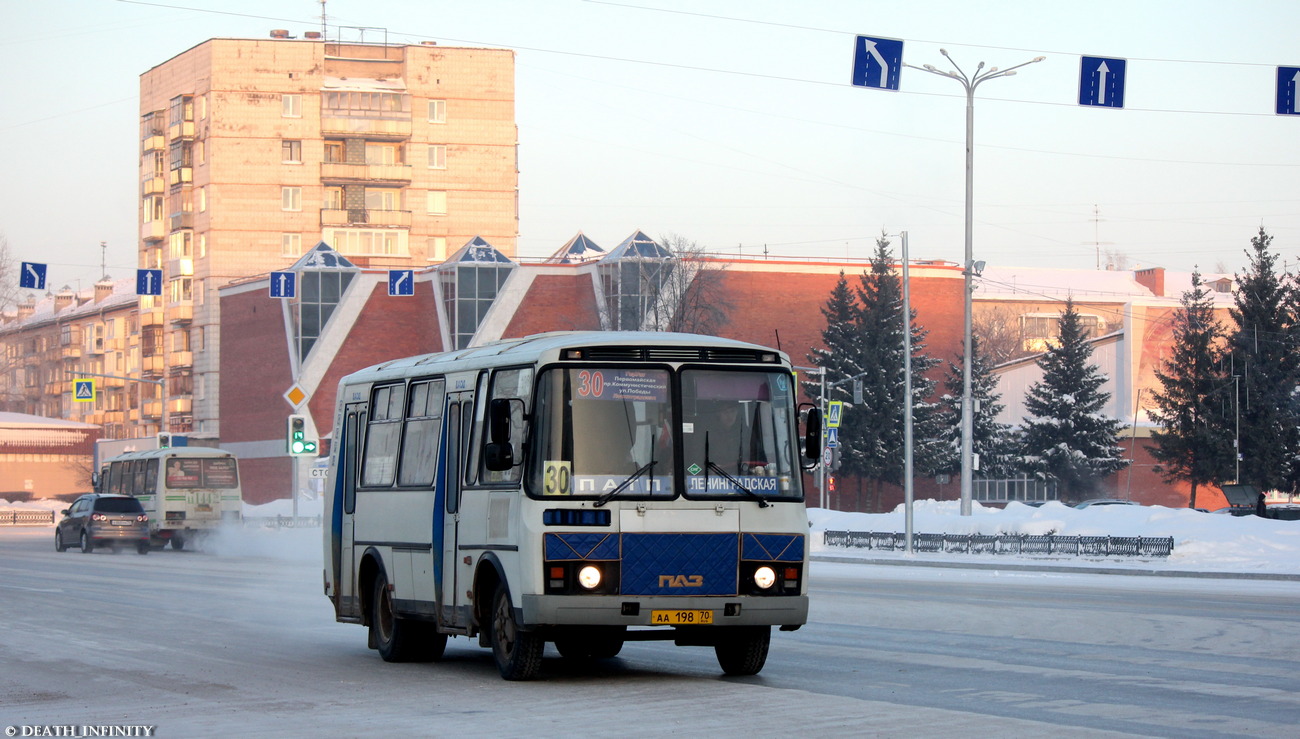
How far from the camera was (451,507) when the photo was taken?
14258 millimetres

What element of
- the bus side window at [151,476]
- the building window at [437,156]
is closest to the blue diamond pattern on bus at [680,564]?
the bus side window at [151,476]

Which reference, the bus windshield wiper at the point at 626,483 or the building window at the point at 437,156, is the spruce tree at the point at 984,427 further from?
the bus windshield wiper at the point at 626,483

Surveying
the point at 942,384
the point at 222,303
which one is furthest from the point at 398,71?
the point at 942,384

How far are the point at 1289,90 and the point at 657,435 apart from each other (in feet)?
53.3

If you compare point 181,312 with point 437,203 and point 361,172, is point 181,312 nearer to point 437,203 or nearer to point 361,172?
point 361,172

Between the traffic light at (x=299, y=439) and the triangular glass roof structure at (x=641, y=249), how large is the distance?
43.9 metres

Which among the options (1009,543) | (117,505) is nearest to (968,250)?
(1009,543)

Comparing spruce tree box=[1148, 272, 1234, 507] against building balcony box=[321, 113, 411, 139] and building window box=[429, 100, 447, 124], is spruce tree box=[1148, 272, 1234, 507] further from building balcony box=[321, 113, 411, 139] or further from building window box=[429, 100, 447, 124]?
building balcony box=[321, 113, 411, 139]

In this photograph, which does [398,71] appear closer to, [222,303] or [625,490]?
[222,303]

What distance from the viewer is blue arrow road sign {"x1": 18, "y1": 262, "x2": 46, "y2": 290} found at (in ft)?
167

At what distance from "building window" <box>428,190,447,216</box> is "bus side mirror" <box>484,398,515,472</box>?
3961 inches

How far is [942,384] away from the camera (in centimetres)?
9219

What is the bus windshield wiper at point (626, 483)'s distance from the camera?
12734mm

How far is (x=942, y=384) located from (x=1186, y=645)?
7639 centimetres
